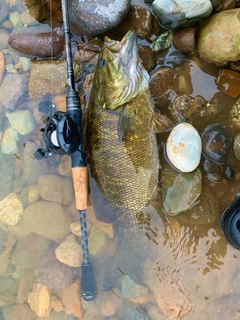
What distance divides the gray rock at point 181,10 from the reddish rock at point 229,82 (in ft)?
2.10

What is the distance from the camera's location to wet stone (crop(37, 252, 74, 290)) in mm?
3740

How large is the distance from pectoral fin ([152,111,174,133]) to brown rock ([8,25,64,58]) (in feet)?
4.51

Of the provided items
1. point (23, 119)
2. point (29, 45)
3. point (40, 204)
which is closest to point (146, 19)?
point (29, 45)

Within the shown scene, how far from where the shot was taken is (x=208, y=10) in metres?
3.06

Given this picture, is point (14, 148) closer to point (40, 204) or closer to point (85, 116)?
point (40, 204)

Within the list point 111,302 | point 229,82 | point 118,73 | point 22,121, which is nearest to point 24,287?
point 111,302

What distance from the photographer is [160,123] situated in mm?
3238

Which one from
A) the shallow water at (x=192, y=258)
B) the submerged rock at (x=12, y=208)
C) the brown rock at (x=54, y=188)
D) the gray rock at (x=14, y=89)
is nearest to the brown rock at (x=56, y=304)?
the shallow water at (x=192, y=258)

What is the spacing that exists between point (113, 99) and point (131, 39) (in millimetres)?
591

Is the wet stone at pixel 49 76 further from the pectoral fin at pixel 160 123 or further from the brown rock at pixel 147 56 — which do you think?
the pectoral fin at pixel 160 123

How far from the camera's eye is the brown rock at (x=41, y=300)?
150 inches

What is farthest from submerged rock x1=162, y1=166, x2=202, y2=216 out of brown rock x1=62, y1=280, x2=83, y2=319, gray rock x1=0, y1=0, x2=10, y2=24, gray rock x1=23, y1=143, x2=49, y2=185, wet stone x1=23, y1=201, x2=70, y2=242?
gray rock x1=0, y1=0, x2=10, y2=24

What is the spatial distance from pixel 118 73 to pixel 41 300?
9.53 feet

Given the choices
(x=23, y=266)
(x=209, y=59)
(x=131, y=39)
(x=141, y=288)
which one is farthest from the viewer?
(x=23, y=266)
